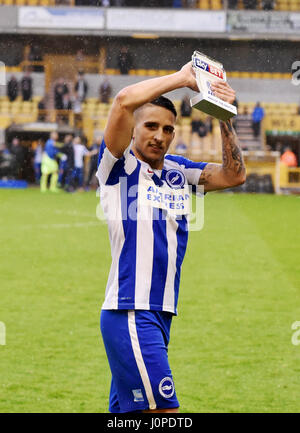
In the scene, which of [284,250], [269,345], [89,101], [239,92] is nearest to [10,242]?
[284,250]

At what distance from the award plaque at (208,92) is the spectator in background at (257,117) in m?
26.1

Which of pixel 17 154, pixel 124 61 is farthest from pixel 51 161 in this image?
pixel 124 61

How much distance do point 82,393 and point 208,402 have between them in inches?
33.7

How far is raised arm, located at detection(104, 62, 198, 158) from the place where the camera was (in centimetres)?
294

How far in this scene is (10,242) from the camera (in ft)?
41.4

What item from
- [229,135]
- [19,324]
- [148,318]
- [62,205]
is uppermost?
[229,135]

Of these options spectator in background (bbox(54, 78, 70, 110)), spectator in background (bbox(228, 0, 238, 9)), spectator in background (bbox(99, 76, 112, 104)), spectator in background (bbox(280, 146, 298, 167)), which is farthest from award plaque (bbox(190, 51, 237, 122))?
spectator in background (bbox(228, 0, 238, 9))

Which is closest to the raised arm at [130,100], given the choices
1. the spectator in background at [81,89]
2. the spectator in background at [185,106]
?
the spectator in background at [185,106]

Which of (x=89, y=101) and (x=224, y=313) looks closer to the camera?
(x=224, y=313)

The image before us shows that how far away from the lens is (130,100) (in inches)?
117

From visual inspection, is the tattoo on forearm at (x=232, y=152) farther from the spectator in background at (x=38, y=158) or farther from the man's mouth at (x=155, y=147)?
the spectator in background at (x=38, y=158)

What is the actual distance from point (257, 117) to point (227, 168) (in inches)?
1021

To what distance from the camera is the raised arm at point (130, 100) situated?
9.65 ft

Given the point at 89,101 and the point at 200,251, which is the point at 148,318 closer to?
the point at 200,251
